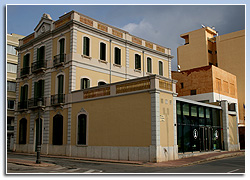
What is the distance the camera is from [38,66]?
28.6 m

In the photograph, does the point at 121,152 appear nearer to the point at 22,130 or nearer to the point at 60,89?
the point at 60,89

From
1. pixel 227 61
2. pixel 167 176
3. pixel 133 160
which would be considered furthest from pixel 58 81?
pixel 227 61

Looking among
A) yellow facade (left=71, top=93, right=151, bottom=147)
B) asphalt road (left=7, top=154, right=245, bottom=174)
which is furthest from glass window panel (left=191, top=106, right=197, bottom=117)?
asphalt road (left=7, top=154, right=245, bottom=174)

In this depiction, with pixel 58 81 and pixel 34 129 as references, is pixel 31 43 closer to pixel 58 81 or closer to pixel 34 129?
pixel 58 81

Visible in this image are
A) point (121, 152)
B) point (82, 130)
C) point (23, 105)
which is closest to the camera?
point (121, 152)

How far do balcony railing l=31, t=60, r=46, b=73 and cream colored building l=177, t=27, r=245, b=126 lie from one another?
28.7 metres

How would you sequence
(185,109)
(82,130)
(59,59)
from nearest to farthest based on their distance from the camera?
1. (185,109)
2. (82,130)
3. (59,59)

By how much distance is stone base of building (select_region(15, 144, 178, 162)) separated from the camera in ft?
60.5

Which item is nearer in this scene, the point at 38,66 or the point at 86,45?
the point at 86,45

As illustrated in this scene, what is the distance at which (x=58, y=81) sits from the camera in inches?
1048

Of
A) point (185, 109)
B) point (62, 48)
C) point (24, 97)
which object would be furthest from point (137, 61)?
point (24, 97)

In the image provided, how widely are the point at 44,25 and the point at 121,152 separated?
1602cm

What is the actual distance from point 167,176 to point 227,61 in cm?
3816

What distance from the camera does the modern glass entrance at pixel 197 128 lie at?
2230 centimetres
